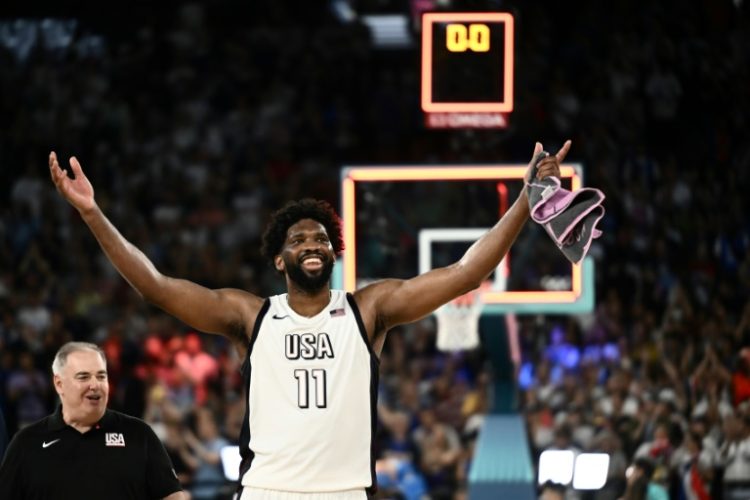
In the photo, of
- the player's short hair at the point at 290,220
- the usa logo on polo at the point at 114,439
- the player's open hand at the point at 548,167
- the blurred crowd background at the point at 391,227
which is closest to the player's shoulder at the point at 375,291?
the player's short hair at the point at 290,220

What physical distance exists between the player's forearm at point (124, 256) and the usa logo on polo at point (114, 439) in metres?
0.85

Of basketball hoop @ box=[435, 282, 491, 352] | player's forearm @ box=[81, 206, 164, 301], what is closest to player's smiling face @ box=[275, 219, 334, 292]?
player's forearm @ box=[81, 206, 164, 301]

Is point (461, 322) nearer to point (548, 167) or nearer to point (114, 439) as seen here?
point (114, 439)

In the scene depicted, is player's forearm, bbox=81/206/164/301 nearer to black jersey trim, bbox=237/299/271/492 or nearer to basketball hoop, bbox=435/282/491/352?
black jersey trim, bbox=237/299/271/492

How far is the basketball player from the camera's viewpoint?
5566 millimetres

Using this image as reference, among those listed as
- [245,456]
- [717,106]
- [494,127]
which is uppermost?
[717,106]

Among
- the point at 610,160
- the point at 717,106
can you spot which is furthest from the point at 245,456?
the point at 717,106

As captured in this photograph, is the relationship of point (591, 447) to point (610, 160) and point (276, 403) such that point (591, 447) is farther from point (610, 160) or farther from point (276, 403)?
point (276, 403)

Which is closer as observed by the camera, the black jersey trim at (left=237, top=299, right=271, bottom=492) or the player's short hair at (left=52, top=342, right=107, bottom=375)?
the black jersey trim at (left=237, top=299, right=271, bottom=492)

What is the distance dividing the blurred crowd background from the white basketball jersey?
17.8ft

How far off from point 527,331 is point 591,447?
10.5ft

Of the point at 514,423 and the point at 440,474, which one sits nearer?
the point at 514,423

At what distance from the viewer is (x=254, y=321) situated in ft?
18.9

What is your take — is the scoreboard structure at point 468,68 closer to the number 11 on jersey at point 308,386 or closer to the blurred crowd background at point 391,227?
the blurred crowd background at point 391,227
